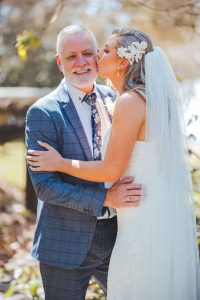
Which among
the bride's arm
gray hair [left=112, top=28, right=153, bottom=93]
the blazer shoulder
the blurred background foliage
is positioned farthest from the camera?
the blurred background foliage

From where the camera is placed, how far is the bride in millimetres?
2703

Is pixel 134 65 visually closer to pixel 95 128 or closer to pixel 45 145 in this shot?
pixel 95 128

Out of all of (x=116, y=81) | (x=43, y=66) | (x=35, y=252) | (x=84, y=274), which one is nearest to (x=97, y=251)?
(x=84, y=274)

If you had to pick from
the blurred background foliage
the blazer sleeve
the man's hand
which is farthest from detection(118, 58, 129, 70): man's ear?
the blurred background foliage

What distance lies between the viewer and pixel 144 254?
2777 mm

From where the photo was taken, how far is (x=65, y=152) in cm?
288

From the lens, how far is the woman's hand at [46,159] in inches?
109

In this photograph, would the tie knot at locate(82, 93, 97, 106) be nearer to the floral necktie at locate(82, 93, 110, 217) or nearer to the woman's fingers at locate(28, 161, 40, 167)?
the floral necktie at locate(82, 93, 110, 217)

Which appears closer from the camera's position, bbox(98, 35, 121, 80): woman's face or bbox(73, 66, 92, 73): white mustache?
bbox(98, 35, 121, 80): woman's face

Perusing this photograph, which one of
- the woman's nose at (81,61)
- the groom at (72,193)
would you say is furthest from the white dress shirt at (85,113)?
the woman's nose at (81,61)

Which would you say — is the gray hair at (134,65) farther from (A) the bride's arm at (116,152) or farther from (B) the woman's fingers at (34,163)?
(B) the woman's fingers at (34,163)

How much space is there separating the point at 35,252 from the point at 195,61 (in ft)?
→ 19.6

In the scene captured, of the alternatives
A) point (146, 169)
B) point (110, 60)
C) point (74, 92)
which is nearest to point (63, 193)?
Answer: point (146, 169)

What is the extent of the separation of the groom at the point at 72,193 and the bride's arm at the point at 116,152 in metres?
0.09
